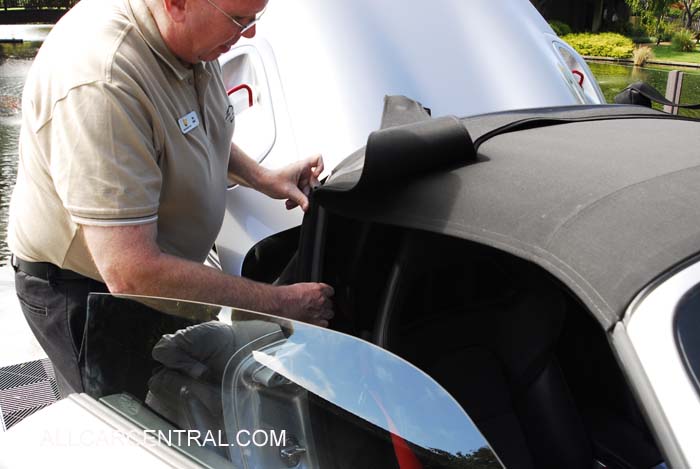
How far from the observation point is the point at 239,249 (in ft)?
9.29

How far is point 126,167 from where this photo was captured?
1.79 metres

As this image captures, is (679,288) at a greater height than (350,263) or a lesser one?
greater

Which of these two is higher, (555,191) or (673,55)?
(555,191)

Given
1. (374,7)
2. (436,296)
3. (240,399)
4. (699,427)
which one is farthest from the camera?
(374,7)

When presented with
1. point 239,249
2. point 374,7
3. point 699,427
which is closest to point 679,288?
point 699,427

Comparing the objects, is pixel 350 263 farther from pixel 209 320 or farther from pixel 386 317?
pixel 209 320

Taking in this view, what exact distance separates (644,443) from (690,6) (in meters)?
44.8

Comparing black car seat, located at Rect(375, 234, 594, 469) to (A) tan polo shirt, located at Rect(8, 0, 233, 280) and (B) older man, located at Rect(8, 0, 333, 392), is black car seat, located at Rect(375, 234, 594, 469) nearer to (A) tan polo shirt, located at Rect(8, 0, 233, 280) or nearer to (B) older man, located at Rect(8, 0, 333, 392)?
(B) older man, located at Rect(8, 0, 333, 392)

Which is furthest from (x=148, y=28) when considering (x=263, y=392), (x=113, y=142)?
(x=263, y=392)

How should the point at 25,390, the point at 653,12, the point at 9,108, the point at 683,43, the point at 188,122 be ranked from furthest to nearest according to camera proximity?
the point at 653,12
the point at 683,43
the point at 9,108
the point at 25,390
the point at 188,122

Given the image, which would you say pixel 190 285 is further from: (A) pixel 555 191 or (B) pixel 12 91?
(B) pixel 12 91

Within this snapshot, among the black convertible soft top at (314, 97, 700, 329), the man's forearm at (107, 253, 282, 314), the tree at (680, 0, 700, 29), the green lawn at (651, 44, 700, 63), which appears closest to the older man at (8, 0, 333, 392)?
the man's forearm at (107, 253, 282, 314)

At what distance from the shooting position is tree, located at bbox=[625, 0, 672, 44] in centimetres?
3541

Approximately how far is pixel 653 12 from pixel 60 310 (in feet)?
123
